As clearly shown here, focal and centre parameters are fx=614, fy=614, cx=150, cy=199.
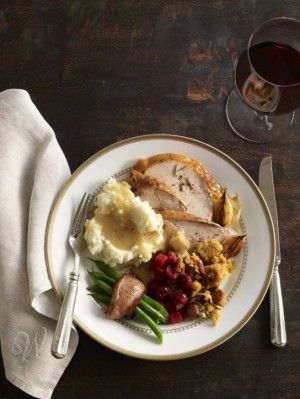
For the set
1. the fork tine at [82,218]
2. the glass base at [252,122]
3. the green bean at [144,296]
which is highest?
the glass base at [252,122]

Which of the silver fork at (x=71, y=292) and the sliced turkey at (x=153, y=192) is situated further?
the sliced turkey at (x=153, y=192)

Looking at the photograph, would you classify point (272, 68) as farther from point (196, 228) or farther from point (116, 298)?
point (116, 298)

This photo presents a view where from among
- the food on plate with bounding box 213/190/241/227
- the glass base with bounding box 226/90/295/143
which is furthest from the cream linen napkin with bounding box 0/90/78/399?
the glass base with bounding box 226/90/295/143

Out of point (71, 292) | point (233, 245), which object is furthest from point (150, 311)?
point (233, 245)

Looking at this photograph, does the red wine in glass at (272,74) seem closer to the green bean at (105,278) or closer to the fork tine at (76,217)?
the fork tine at (76,217)

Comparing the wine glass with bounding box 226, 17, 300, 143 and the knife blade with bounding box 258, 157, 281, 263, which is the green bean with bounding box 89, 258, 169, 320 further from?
the wine glass with bounding box 226, 17, 300, 143

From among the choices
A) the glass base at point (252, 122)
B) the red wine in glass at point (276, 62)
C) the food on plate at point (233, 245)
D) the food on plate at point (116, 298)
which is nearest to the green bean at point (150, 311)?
the food on plate at point (116, 298)
